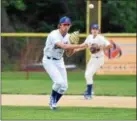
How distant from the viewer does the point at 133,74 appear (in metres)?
25.9

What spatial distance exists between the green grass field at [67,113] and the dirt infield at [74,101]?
99 centimetres

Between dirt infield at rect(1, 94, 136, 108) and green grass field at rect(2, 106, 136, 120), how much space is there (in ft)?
3.25

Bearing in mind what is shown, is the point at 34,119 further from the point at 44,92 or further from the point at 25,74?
the point at 25,74

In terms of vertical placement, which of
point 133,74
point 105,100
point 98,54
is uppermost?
point 98,54

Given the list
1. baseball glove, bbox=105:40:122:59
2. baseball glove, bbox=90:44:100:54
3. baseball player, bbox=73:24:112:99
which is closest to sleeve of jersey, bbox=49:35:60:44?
baseball glove, bbox=90:44:100:54

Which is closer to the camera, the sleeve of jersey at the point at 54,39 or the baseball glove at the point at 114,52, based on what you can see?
the sleeve of jersey at the point at 54,39

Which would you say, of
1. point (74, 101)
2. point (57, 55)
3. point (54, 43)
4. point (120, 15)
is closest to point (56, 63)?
point (57, 55)

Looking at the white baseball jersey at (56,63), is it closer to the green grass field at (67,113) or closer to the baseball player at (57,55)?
the baseball player at (57,55)

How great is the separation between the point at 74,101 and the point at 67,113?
283 cm

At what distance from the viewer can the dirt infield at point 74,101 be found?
13.6 metres

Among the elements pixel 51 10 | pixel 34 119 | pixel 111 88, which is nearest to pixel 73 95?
pixel 111 88

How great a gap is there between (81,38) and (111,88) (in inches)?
293

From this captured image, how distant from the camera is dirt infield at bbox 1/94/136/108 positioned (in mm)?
13625

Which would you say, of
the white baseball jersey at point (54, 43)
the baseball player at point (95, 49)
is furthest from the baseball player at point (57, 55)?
the baseball player at point (95, 49)
